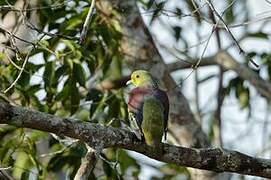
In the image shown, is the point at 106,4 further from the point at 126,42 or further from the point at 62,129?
the point at 62,129

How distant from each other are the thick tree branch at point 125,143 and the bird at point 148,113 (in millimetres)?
53

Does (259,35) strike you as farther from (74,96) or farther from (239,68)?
(74,96)

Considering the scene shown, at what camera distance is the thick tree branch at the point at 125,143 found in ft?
9.45

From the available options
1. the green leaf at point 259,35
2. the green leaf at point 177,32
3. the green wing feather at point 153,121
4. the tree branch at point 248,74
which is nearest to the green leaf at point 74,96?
the green wing feather at point 153,121

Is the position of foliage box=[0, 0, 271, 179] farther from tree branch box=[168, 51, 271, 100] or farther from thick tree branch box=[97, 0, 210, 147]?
tree branch box=[168, 51, 271, 100]

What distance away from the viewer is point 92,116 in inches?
168

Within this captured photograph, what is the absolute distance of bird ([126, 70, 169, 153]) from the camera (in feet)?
10.6

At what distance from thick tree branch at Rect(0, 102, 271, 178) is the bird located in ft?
0.17

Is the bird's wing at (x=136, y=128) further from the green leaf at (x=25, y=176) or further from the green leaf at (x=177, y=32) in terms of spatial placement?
the green leaf at (x=177, y=32)

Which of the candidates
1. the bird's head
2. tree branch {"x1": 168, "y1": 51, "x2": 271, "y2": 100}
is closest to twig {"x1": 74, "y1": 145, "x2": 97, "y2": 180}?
the bird's head

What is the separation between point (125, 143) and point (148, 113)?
262mm

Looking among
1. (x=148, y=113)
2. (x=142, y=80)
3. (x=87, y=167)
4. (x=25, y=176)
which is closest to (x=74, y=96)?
(x=25, y=176)

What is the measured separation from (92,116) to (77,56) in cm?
36

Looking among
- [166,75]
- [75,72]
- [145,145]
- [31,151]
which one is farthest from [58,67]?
[145,145]
